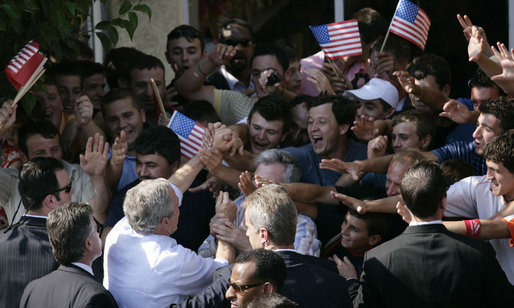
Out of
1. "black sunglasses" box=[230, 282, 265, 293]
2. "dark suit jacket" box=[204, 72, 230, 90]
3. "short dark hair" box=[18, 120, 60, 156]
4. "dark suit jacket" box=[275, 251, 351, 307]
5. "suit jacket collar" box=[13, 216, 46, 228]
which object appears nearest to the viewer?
"black sunglasses" box=[230, 282, 265, 293]

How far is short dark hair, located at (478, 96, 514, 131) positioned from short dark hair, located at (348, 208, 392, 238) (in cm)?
96

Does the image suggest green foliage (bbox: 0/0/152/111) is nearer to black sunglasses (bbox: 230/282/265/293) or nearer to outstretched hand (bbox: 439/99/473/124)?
outstretched hand (bbox: 439/99/473/124)

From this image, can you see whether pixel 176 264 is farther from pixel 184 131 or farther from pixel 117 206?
pixel 184 131

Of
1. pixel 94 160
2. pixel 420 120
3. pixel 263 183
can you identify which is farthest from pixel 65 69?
pixel 420 120

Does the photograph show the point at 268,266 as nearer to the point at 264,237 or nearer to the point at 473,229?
the point at 264,237

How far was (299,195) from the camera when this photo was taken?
229 inches

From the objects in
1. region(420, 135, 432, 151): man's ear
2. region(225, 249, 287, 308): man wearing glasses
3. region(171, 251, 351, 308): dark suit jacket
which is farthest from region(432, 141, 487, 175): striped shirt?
region(225, 249, 287, 308): man wearing glasses

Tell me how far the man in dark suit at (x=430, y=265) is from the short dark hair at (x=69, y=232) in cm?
155

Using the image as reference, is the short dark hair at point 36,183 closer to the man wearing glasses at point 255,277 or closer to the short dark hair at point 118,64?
the man wearing glasses at point 255,277

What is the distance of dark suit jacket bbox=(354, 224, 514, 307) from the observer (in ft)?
14.8

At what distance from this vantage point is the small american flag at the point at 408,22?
7293 mm

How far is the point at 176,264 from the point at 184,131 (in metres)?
2.17

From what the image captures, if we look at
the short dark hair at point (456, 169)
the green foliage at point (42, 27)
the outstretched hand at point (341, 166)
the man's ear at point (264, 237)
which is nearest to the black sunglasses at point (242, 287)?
the man's ear at point (264, 237)

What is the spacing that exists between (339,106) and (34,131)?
2348 millimetres
